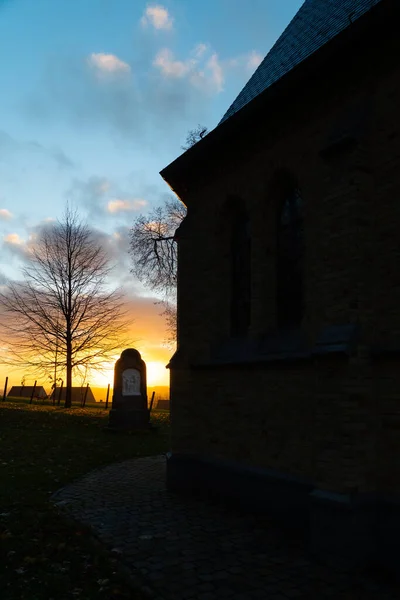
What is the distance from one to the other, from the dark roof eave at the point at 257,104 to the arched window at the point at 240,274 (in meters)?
1.34

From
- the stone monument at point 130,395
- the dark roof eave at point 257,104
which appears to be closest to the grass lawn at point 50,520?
the stone monument at point 130,395

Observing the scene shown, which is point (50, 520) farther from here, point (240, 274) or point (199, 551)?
point (240, 274)

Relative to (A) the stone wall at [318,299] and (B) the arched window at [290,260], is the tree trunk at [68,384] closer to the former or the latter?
(A) the stone wall at [318,299]

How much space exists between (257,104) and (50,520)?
674 cm

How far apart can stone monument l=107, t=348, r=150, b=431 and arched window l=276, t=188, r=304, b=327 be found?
10.6m

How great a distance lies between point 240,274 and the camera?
950 centimetres

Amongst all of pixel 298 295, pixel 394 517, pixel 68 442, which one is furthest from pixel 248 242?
pixel 68 442

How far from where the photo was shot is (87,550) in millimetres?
5949

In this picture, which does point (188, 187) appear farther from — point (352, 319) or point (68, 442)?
point (68, 442)

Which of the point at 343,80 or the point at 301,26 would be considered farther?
the point at 301,26

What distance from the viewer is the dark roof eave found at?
6.25 m

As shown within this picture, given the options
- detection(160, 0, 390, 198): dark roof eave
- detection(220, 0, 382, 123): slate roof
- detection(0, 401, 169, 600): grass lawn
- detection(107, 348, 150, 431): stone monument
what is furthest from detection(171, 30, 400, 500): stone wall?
detection(107, 348, 150, 431): stone monument

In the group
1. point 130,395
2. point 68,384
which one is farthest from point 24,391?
point 130,395

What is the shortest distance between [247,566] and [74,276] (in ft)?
81.0
